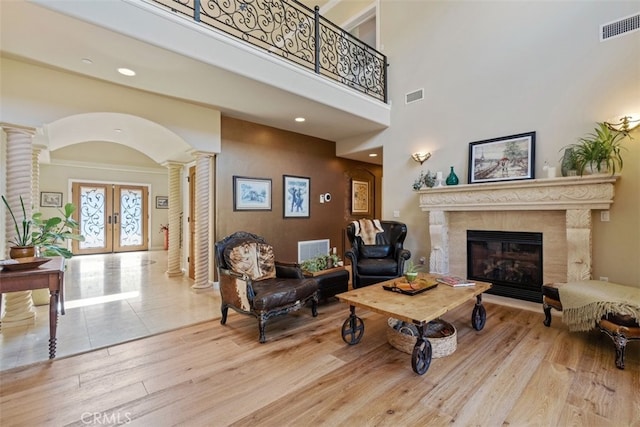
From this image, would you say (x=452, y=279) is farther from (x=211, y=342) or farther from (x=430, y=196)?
(x=211, y=342)

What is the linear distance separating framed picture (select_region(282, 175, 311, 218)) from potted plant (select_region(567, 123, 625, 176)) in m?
4.21

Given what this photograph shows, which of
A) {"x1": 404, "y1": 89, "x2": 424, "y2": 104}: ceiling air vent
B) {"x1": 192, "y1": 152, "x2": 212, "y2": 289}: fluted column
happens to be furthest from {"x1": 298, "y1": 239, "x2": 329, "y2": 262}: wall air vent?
{"x1": 404, "y1": 89, "x2": 424, "y2": 104}: ceiling air vent

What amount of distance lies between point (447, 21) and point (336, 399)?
18.3 ft

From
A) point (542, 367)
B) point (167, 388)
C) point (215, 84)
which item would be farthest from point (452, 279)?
point (215, 84)

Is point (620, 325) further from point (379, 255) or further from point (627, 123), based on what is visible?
point (379, 255)

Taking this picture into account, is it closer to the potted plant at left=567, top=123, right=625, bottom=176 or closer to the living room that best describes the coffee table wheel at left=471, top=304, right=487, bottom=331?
the living room

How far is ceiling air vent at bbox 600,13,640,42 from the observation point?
3215 millimetres

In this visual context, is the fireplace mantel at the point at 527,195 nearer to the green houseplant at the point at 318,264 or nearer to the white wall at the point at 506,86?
the white wall at the point at 506,86

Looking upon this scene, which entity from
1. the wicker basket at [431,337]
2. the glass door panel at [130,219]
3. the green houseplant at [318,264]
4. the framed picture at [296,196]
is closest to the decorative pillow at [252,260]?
the green houseplant at [318,264]

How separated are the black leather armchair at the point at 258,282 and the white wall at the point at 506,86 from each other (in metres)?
2.75

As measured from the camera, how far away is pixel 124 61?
2.93 meters

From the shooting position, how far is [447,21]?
4719 millimetres

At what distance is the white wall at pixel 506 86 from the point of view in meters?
3.31

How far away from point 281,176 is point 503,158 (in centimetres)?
368
